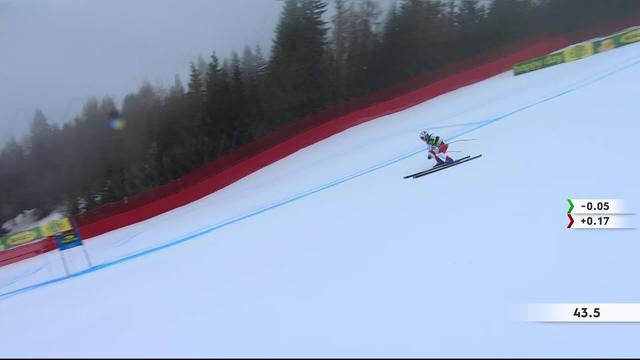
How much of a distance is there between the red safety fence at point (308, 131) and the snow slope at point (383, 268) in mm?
2322

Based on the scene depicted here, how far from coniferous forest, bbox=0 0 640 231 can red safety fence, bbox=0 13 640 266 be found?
0.97 m

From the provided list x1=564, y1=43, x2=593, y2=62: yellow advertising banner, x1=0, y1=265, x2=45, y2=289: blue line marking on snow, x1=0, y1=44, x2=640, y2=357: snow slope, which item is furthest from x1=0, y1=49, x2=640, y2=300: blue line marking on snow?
x1=564, y1=43, x2=593, y2=62: yellow advertising banner

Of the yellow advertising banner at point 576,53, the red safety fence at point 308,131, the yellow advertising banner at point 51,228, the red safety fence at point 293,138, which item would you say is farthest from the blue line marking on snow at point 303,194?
the red safety fence at point 293,138

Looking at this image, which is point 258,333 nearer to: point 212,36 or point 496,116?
point 496,116

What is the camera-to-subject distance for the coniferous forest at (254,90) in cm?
1526

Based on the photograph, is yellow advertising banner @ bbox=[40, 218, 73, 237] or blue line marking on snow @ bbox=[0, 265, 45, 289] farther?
yellow advertising banner @ bbox=[40, 218, 73, 237]

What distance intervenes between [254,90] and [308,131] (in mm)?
3939

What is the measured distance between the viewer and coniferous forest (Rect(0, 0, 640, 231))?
601 inches

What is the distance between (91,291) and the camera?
510 centimetres

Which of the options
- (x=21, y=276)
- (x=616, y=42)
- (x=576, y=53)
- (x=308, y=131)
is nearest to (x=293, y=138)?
(x=308, y=131)

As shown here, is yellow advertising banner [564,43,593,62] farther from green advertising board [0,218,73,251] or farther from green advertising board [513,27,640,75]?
green advertising board [0,218,73,251]

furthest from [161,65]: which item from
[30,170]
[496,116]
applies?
[496,116]

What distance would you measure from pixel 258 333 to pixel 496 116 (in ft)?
29.9

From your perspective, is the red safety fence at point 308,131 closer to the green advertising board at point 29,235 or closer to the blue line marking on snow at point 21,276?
the green advertising board at point 29,235
